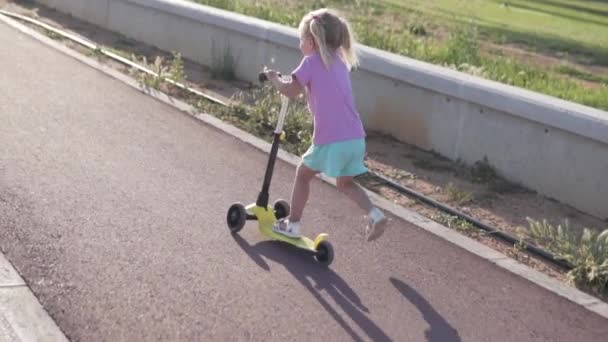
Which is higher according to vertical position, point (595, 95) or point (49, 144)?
point (595, 95)

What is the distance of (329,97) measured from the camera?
6.33 meters

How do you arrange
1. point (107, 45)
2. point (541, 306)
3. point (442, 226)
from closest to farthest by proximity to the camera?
point (541, 306)
point (442, 226)
point (107, 45)

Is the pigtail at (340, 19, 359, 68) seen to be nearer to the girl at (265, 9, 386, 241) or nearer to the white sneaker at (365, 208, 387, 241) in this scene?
the girl at (265, 9, 386, 241)

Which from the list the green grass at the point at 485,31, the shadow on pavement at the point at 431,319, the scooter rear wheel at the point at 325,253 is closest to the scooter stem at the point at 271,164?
the scooter rear wheel at the point at 325,253

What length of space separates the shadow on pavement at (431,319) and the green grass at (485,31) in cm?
453

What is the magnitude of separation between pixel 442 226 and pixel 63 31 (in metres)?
9.40

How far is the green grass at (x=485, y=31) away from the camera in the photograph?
1143 cm

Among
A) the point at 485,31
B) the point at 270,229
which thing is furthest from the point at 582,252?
the point at 485,31

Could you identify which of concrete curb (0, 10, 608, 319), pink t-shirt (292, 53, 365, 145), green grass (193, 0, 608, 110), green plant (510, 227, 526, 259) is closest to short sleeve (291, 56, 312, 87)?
pink t-shirt (292, 53, 365, 145)

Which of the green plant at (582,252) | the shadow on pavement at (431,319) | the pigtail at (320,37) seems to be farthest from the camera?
the green plant at (582,252)

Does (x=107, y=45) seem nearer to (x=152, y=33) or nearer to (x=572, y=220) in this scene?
(x=152, y=33)

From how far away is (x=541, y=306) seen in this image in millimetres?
6156

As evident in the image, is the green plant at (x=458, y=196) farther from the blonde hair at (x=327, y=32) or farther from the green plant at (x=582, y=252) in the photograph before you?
the blonde hair at (x=327, y=32)

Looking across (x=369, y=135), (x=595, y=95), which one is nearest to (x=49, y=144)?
(x=369, y=135)
